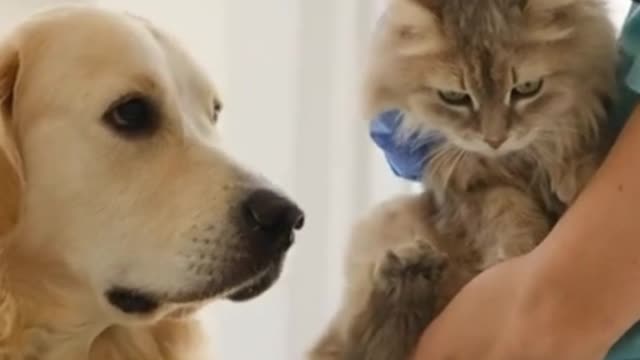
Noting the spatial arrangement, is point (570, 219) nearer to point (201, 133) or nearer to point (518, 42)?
point (518, 42)

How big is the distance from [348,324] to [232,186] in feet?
0.56

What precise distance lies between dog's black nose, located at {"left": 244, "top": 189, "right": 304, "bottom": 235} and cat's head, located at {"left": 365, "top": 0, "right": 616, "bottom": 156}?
6.2 inches

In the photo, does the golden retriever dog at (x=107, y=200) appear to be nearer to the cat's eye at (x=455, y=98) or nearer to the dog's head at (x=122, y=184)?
the dog's head at (x=122, y=184)

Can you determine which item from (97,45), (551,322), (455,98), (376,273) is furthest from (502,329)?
(97,45)

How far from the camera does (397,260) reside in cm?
109

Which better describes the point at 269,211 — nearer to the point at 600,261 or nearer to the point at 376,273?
the point at 376,273

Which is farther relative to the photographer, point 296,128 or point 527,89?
point 296,128

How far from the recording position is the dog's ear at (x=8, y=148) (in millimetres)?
1098

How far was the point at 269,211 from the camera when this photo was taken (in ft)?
3.63

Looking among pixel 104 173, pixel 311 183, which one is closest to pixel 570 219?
pixel 104 173

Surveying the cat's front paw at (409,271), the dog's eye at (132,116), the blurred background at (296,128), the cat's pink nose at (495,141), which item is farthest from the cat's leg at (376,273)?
the blurred background at (296,128)

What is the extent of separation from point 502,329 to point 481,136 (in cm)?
20

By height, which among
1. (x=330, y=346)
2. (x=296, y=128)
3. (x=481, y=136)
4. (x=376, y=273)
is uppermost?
(x=481, y=136)

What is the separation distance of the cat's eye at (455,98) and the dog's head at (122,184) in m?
0.18
